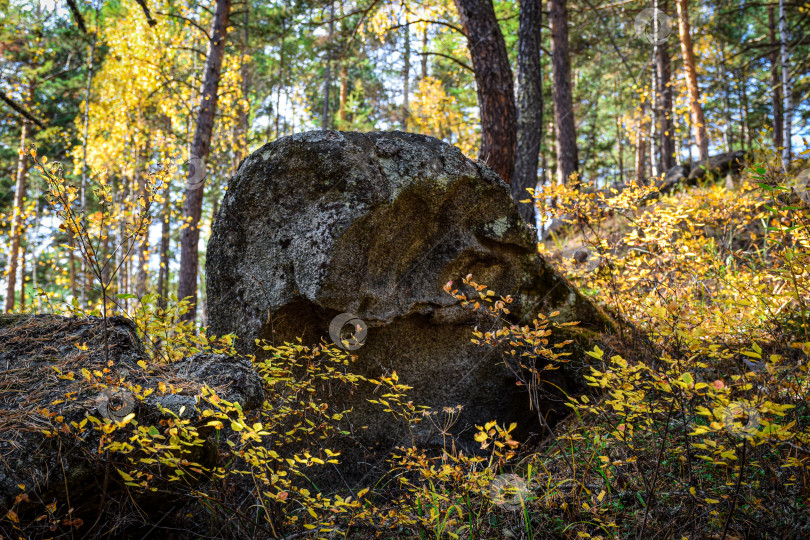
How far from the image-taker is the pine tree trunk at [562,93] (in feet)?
30.0

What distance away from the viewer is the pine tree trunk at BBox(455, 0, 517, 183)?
5.57 m

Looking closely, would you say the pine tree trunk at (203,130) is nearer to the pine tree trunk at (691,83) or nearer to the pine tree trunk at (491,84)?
the pine tree trunk at (491,84)

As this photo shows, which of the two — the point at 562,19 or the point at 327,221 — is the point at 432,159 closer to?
the point at 327,221

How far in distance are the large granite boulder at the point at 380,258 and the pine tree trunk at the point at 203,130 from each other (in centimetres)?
471

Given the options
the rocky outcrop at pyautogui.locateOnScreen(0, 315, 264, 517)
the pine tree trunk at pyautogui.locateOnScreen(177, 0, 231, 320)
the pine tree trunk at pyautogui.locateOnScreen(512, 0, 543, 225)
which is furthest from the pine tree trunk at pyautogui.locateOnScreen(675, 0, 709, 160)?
the rocky outcrop at pyautogui.locateOnScreen(0, 315, 264, 517)

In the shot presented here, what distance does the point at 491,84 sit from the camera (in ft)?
18.3

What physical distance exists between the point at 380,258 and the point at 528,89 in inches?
174

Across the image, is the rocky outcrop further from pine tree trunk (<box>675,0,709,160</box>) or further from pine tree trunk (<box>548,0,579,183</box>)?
pine tree trunk (<box>675,0,709,160</box>)

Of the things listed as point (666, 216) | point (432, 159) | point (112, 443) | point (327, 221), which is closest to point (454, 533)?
point (112, 443)

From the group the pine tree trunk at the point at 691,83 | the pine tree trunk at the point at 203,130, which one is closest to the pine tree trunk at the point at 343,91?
the pine tree trunk at the point at 203,130

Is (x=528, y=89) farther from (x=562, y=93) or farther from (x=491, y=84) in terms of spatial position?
(x=562, y=93)

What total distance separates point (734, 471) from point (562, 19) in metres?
9.10

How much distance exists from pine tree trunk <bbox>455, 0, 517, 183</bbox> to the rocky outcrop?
4.06 m

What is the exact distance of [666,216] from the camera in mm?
3859
